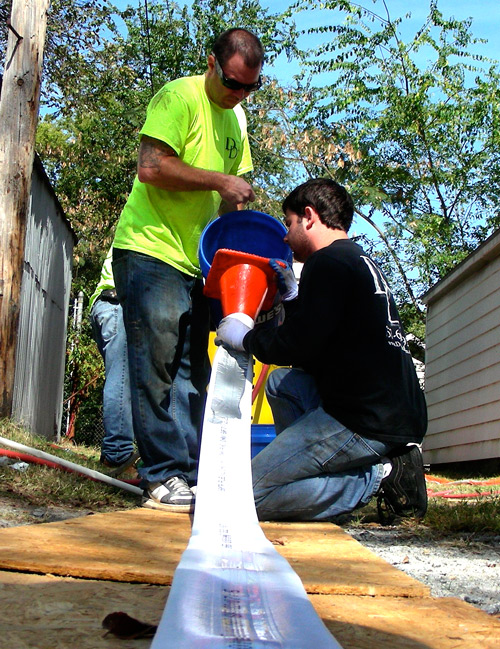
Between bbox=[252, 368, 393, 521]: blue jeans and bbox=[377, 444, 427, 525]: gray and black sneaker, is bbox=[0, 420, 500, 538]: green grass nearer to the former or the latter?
bbox=[377, 444, 427, 525]: gray and black sneaker

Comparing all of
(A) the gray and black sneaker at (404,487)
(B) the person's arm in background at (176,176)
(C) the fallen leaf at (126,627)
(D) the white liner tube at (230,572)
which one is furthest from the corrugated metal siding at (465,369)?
(C) the fallen leaf at (126,627)

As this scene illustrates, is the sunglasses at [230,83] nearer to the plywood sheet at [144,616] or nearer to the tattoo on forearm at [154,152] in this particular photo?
the tattoo on forearm at [154,152]

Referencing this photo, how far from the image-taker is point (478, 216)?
15484 mm

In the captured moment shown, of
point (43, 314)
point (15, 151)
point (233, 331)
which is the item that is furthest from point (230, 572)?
point (43, 314)

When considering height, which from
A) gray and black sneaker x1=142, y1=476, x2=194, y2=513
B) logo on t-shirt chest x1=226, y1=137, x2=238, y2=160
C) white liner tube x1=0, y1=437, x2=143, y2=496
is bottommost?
gray and black sneaker x1=142, y1=476, x2=194, y2=513

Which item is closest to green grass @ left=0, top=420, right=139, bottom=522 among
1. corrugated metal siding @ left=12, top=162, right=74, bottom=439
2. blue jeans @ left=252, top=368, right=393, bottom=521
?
blue jeans @ left=252, top=368, right=393, bottom=521

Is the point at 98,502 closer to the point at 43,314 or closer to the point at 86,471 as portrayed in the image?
the point at 86,471

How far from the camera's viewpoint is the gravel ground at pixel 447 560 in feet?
5.97

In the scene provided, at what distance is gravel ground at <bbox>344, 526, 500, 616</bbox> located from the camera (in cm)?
182

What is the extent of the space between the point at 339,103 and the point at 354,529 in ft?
43.6

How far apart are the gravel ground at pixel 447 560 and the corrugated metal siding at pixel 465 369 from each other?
5.37m

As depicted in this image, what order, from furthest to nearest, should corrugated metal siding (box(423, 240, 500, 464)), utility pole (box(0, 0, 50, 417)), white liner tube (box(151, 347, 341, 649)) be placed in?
1. corrugated metal siding (box(423, 240, 500, 464))
2. utility pole (box(0, 0, 50, 417))
3. white liner tube (box(151, 347, 341, 649))

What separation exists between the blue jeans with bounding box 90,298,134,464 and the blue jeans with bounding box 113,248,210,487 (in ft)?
3.78

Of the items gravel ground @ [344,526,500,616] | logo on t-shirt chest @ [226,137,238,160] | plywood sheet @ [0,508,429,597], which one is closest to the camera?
plywood sheet @ [0,508,429,597]
